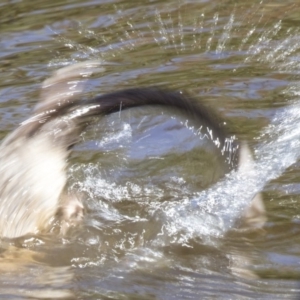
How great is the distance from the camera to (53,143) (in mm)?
2791

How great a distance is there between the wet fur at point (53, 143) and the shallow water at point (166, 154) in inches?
3.4

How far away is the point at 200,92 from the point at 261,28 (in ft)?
3.24

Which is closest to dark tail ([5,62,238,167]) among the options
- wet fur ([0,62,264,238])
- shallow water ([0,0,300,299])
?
wet fur ([0,62,264,238])

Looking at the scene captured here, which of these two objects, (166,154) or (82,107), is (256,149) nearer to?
(166,154)

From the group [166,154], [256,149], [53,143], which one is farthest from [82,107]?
[256,149]

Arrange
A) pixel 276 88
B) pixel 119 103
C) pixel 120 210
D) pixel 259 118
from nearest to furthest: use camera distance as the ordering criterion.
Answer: pixel 119 103 < pixel 120 210 < pixel 259 118 < pixel 276 88

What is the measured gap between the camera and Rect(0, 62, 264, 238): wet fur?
2754 mm

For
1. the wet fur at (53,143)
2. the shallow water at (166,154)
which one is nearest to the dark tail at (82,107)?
the wet fur at (53,143)

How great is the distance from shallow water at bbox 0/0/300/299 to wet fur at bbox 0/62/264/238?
9 cm

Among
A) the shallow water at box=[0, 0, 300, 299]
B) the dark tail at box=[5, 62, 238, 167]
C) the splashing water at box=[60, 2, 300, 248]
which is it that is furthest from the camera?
the splashing water at box=[60, 2, 300, 248]

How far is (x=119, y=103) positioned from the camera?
2709mm

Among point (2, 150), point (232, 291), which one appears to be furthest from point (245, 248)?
point (2, 150)

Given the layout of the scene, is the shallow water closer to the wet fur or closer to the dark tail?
the wet fur

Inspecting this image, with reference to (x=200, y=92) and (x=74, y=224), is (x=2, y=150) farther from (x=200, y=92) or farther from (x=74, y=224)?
(x=200, y=92)
